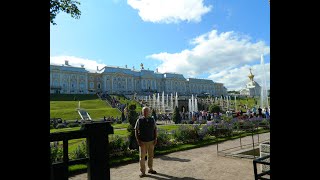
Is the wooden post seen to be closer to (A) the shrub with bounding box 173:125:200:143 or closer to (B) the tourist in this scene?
(B) the tourist

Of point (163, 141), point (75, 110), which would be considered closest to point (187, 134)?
point (163, 141)

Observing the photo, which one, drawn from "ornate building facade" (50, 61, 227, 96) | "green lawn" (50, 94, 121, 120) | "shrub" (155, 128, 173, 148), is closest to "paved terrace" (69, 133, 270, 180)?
"shrub" (155, 128, 173, 148)

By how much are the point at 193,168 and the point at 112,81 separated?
318 ft

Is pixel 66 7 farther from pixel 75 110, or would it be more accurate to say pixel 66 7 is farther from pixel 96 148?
pixel 75 110

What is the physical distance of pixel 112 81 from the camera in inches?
4035

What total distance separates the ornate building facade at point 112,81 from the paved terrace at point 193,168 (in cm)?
8289

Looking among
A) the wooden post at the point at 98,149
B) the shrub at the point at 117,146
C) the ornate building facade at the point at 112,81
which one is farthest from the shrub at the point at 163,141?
the ornate building facade at the point at 112,81

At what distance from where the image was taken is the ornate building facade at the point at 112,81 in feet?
307

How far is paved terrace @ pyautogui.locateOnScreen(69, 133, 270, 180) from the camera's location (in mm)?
6746
